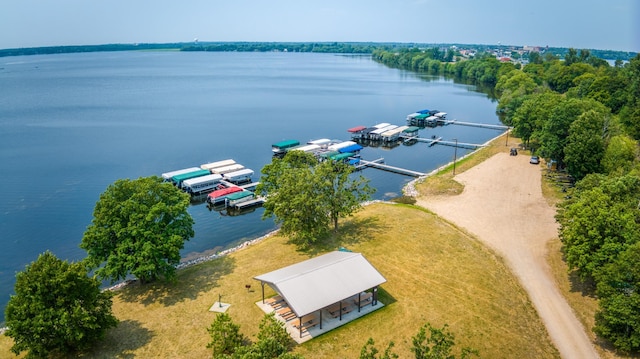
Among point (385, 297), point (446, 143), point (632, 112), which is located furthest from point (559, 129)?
point (385, 297)

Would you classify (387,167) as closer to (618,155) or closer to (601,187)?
(618,155)

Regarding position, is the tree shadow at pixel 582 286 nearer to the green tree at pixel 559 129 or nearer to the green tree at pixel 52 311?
the green tree at pixel 559 129

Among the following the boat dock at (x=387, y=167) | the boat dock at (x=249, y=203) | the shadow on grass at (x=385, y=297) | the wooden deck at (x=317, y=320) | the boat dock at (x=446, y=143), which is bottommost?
the boat dock at (x=249, y=203)

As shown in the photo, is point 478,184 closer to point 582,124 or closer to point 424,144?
point 582,124

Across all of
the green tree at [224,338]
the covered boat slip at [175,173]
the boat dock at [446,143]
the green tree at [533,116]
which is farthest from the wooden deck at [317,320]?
the boat dock at [446,143]

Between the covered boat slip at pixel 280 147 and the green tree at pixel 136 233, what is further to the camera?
the covered boat slip at pixel 280 147

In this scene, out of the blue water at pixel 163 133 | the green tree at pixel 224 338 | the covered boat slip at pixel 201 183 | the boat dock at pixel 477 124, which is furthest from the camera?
the boat dock at pixel 477 124

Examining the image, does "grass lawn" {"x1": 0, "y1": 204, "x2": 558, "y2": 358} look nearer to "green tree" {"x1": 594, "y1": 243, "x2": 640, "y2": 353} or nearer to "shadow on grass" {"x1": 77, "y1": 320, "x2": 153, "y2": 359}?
"shadow on grass" {"x1": 77, "y1": 320, "x2": 153, "y2": 359}
